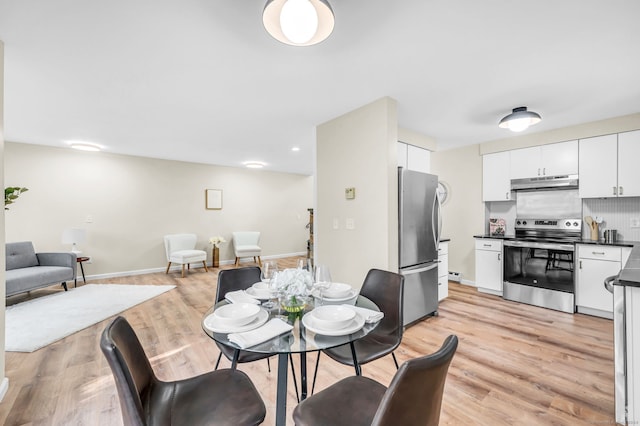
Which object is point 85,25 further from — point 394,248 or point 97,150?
point 97,150

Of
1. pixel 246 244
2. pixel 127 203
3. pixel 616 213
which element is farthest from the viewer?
pixel 246 244

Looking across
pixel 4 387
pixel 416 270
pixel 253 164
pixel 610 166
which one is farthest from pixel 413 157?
pixel 4 387

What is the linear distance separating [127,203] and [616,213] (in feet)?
26.3

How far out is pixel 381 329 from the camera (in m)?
1.90

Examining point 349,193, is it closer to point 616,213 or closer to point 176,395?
point 176,395

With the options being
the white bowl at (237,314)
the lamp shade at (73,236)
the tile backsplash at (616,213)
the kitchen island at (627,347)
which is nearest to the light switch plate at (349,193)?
the white bowl at (237,314)

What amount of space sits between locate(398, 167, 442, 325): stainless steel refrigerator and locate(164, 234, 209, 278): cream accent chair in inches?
174

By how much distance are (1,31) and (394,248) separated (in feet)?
11.4

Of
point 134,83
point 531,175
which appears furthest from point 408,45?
point 531,175

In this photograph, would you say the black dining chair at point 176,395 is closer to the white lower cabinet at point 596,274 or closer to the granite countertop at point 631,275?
the granite countertop at point 631,275

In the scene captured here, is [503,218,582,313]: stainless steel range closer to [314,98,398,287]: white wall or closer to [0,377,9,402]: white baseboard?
[314,98,398,287]: white wall

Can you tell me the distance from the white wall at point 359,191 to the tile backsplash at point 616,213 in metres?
2.99

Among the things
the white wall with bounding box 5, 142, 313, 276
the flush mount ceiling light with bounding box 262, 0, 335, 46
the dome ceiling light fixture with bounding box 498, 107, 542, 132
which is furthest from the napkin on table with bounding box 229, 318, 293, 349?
the white wall with bounding box 5, 142, 313, 276

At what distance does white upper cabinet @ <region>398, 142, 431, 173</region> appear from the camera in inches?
142
